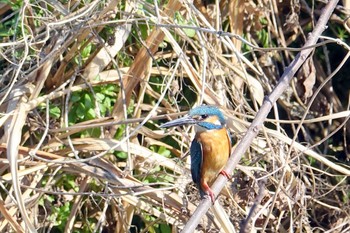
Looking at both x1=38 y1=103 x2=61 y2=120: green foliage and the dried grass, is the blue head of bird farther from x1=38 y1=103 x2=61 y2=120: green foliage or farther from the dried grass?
x1=38 y1=103 x2=61 y2=120: green foliage

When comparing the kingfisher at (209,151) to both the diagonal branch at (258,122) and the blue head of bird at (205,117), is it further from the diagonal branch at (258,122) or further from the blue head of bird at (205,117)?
the diagonal branch at (258,122)

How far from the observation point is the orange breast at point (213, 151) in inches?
103

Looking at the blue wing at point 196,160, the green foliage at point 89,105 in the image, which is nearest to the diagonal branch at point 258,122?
the blue wing at point 196,160

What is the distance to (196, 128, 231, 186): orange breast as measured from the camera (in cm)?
260

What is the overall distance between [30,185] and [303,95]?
1.22 m

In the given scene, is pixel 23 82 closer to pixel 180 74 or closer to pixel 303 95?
pixel 180 74

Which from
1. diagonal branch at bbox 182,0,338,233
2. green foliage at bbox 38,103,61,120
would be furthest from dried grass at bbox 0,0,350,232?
diagonal branch at bbox 182,0,338,233

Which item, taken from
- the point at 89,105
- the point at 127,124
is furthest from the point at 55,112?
the point at 127,124

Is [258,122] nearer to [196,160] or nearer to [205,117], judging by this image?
[205,117]

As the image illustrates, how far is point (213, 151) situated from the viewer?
262 cm

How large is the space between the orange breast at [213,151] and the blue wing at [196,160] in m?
0.01

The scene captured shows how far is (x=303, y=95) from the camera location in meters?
3.30

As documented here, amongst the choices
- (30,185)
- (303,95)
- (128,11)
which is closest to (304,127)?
(303,95)

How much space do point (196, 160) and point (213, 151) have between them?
0.06 metres
